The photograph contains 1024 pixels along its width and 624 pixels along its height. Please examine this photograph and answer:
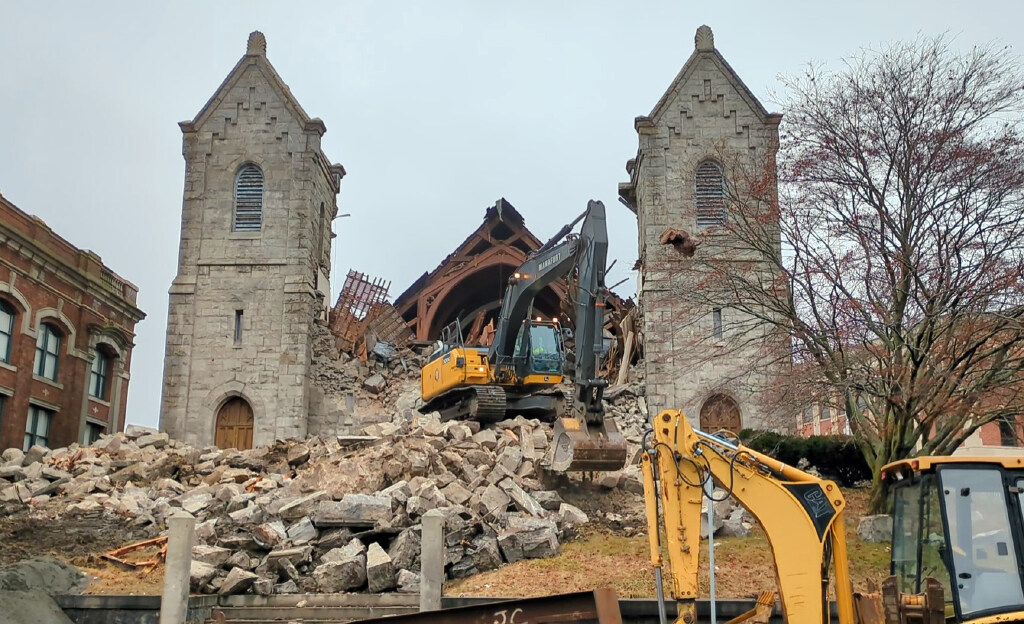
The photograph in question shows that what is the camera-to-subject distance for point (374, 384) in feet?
110

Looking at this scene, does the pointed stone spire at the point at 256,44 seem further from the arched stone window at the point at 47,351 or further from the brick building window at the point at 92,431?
the brick building window at the point at 92,431

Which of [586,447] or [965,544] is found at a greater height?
[586,447]

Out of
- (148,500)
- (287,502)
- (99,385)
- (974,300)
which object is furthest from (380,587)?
(99,385)

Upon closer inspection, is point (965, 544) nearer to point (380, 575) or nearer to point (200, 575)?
point (380, 575)

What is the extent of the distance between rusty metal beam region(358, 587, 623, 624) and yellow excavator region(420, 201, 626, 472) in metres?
8.16

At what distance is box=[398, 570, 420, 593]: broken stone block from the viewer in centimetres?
1326

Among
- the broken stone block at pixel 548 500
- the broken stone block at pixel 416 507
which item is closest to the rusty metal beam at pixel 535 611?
the broken stone block at pixel 416 507

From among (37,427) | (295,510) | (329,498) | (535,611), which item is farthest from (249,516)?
(37,427)

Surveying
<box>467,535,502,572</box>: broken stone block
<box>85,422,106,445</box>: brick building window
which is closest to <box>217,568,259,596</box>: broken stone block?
<box>467,535,502,572</box>: broken stone block

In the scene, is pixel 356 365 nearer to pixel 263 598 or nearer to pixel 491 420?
pixel 491 420

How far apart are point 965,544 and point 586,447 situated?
8.11m

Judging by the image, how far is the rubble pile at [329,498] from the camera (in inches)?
545

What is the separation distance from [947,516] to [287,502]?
36.9 ft

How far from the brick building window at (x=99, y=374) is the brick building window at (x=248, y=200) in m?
6.42
